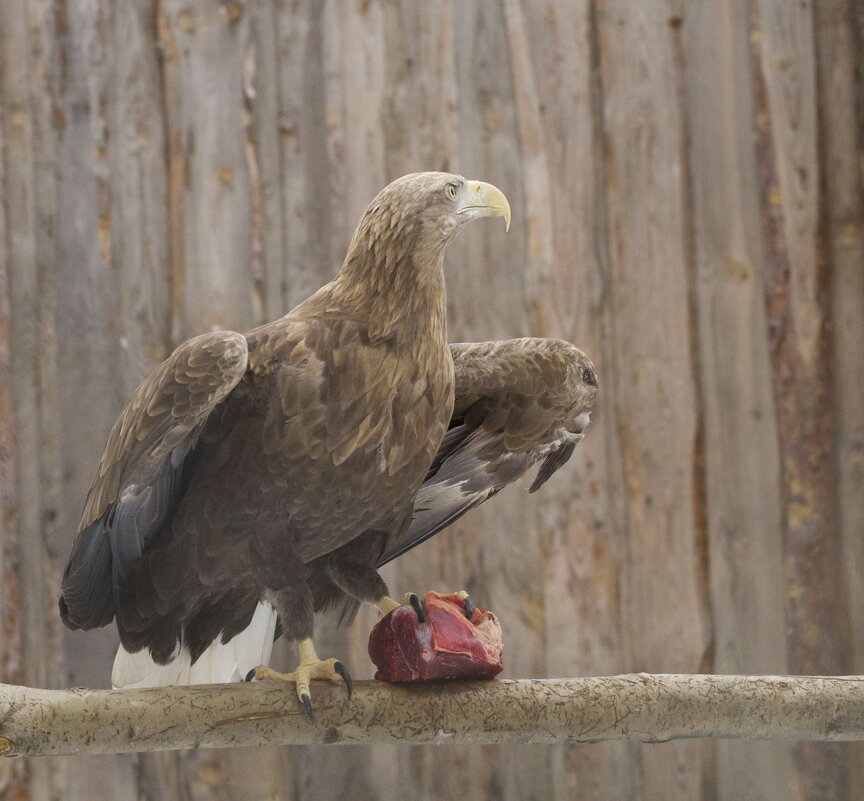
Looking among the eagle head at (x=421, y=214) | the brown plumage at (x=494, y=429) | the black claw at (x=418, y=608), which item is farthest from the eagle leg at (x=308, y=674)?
the eagle head at (x=421, y=214)

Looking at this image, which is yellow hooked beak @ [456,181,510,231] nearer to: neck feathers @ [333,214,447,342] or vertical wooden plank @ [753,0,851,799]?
neck feathers @ [333,214,447,342]

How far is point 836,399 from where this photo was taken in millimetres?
3104

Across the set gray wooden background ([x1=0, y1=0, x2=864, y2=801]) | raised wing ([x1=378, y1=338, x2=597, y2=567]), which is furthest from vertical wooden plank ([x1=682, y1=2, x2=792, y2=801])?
raised wing ([x1=378, y1=338, x2=597, y2=567])

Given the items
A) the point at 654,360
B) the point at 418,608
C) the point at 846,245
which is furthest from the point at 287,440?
the point at 846,245

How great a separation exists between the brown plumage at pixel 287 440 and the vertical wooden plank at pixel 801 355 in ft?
4.66

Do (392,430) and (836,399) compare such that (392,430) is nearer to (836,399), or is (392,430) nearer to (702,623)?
(702,623)

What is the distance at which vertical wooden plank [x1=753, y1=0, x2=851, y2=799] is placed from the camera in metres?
3.03

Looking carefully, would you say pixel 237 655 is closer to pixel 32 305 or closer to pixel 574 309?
pixel 32 305

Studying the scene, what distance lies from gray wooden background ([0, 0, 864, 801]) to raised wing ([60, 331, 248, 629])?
100 centimetres

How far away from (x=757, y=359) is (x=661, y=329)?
0.28 m

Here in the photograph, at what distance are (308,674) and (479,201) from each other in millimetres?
869

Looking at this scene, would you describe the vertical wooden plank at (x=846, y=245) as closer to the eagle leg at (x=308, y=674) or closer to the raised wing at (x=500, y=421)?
the raised wing at (x=500, y=421)

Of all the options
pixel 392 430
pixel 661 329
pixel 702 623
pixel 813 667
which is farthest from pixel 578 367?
pixel 813 667

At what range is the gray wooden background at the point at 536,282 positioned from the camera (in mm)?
2934
